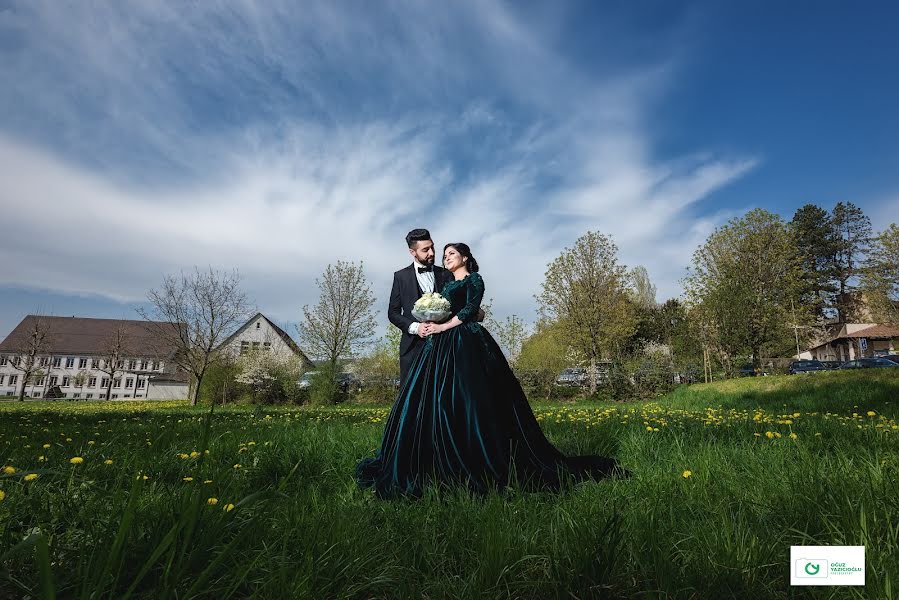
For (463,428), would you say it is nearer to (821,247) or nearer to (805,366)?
(805,366)

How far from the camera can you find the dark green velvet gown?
3582mm

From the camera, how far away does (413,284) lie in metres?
5.05

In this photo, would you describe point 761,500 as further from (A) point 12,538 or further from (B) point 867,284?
(B) point 867,284

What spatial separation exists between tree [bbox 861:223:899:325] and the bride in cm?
3945

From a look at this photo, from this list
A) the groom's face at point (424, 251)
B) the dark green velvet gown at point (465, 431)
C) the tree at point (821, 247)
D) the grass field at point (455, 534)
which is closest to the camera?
the grass field at point (455, 534)

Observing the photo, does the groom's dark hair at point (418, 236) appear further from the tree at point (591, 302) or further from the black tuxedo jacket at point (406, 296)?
the tree at point (591, 302)

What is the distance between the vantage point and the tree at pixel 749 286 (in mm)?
21984

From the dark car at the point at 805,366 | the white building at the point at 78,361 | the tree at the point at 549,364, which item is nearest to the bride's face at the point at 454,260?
the tree at the point at 549,364

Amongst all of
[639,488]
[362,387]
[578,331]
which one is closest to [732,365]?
[578,331]

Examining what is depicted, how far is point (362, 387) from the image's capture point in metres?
A: 25.5

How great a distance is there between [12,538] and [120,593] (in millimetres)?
915

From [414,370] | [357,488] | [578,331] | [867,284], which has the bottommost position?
[357,488]

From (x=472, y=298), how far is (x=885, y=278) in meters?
40.3

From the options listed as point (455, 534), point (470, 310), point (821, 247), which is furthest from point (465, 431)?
point (821, 247)
